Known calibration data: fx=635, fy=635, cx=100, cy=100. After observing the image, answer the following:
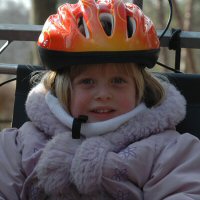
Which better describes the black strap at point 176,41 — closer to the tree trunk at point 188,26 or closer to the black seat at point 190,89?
the black seat at point 190,89

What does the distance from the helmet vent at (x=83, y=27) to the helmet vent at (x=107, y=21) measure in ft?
0.23

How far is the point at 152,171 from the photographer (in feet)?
7.18

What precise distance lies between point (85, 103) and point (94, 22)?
0.30m

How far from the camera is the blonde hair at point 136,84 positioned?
7.58 ft

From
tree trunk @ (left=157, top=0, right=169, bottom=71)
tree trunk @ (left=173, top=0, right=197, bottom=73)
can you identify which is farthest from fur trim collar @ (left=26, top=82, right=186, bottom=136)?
tree trunk @ (left=157, top=0, right=169, bottom=71)

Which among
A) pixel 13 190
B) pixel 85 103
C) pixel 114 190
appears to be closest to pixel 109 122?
pixel 85 103

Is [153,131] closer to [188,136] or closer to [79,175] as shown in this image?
[188,136]

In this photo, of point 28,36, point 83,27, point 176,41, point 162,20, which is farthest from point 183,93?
point 162,20

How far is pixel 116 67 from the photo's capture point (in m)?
2.27

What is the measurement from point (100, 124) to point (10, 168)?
1.20ft

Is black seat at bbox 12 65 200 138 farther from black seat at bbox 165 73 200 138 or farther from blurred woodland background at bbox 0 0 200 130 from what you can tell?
blurred woodland background at bbox 0 0 200 130

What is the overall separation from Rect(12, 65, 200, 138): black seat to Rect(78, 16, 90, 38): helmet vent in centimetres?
40

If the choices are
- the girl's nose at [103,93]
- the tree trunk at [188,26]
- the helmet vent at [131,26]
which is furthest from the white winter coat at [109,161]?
the tree trunk at [188,26]

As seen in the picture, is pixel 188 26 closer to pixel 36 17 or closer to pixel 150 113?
pixel 36 17
